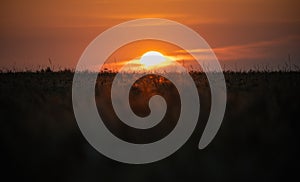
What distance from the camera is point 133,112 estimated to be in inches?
295

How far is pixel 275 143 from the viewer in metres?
7.52

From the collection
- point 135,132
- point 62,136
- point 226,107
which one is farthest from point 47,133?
point 226,107

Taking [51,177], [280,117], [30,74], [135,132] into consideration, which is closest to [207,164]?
[135,132]

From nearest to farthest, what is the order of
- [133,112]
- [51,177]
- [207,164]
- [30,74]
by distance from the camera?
[51,177]
[207,164]
[133,112]
[30,74]

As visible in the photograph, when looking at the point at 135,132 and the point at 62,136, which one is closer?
the point at 62,136

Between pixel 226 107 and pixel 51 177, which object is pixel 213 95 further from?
pixel 51 177

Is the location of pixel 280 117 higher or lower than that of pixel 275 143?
higher

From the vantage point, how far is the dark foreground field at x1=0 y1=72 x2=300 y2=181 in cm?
664

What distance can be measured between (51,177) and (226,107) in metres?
3.08

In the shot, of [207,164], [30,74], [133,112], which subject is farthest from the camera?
[30,74]

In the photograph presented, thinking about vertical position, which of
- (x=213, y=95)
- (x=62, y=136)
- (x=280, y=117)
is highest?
(x=213, y=95)

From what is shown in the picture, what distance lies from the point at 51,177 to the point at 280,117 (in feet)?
12.5

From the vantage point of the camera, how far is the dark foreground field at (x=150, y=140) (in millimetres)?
6637

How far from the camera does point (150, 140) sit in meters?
7.22
